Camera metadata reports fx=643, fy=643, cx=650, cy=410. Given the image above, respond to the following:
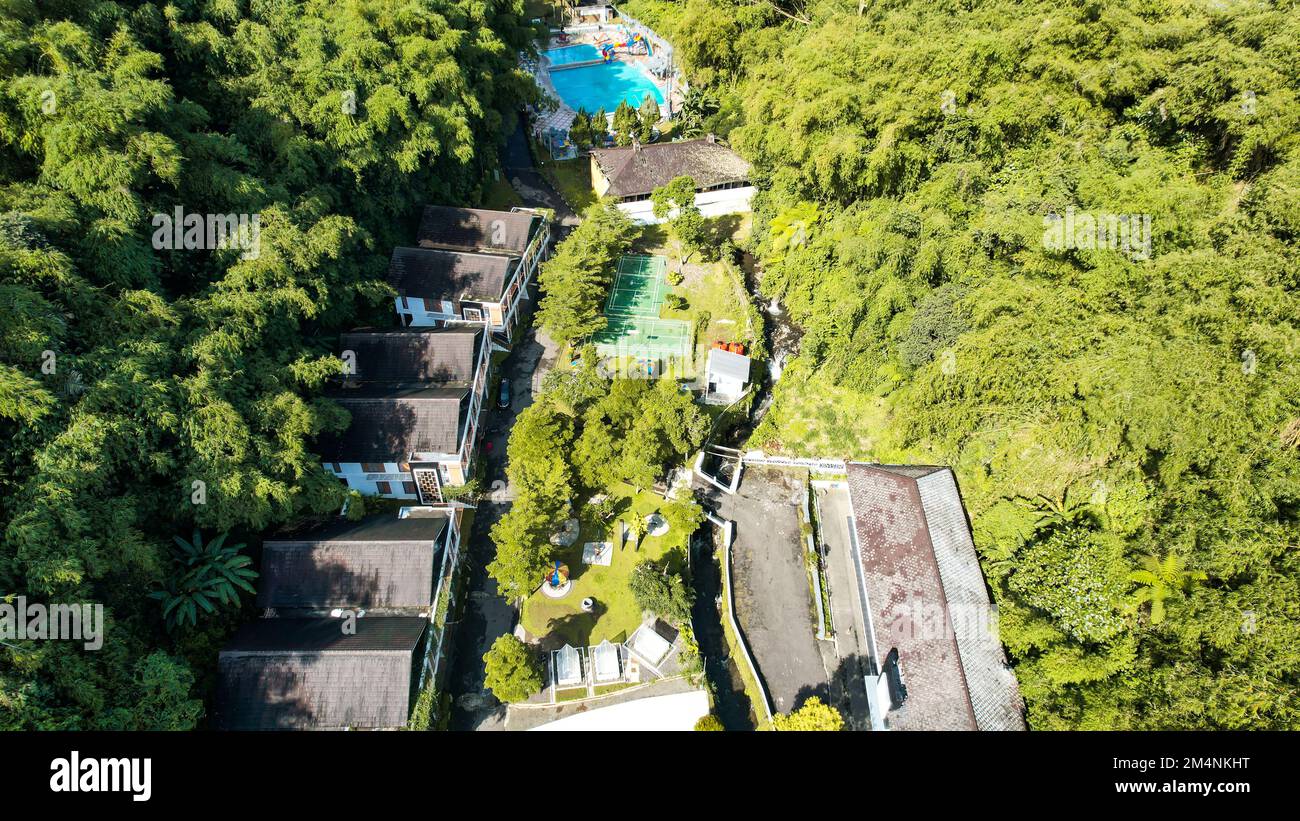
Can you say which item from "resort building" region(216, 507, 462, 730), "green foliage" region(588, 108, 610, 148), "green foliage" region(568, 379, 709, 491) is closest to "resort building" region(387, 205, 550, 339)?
"green foliage" region(568, 379, 709, 491)

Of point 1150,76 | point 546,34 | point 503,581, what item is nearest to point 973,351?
point 1150,76

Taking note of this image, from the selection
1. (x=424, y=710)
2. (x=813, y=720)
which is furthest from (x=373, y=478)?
(x=813, y=720)

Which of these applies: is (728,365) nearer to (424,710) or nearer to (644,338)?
(644,338)

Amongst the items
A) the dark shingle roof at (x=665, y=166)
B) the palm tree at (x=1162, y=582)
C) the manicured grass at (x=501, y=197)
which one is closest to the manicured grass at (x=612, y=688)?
the palm tree at (x=1162, y=582)

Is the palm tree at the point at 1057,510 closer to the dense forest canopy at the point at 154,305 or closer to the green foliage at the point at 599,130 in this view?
the dense forest canopy at the point at 154,305

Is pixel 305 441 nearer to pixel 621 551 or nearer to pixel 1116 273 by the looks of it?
pixel 621 551
